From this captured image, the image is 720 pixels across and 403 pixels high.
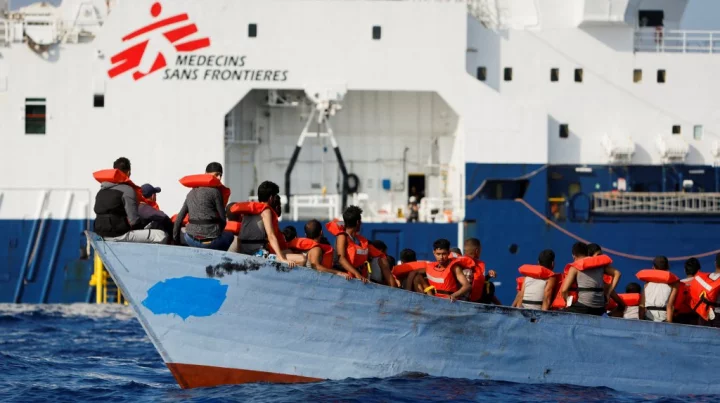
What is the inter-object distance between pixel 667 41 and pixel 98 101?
11966 millimetres

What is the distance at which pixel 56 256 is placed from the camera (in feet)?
74.2

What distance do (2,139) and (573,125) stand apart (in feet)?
37.2

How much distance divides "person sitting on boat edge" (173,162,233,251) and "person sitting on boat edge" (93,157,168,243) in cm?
35

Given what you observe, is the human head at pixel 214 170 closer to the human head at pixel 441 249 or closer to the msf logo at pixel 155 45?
the human head at pixel 441 249

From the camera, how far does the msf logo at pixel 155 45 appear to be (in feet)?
74.5

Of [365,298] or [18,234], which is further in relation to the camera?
[18,234]

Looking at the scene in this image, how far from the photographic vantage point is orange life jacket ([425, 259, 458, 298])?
12.5m

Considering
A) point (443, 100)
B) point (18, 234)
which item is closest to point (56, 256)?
point (18, 234)

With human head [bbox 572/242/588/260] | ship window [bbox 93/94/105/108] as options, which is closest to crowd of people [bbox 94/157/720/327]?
human head [bbox 572/242/588/260]

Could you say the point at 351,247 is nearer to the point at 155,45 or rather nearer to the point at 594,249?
the point at 594,249

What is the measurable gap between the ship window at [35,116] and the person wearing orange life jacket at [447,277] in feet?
41.6

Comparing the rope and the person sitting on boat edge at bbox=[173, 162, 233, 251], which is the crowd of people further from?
the rope

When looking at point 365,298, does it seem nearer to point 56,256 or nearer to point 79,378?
point 79,378

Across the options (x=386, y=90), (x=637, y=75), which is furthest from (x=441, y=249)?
(x=637, y=75)
